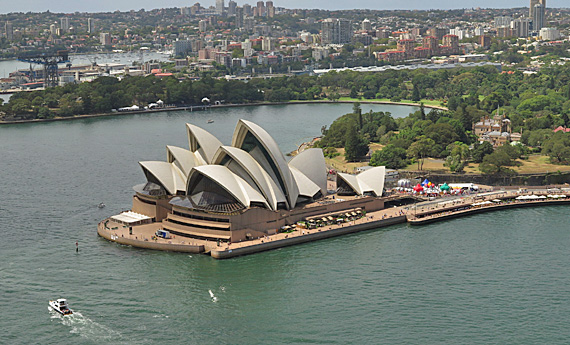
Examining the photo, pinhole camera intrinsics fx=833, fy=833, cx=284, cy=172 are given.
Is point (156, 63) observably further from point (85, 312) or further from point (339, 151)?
point (85, 312)

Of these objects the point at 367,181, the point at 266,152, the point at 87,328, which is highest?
the point at 266,152

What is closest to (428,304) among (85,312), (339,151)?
(85,312)

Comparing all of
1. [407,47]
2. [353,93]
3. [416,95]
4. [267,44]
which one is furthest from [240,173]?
[267,44]

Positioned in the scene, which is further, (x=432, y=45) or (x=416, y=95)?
(x=432, y=45)

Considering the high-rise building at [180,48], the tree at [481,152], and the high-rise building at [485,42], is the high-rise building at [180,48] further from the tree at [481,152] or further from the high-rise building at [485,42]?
the tree at [481,152]

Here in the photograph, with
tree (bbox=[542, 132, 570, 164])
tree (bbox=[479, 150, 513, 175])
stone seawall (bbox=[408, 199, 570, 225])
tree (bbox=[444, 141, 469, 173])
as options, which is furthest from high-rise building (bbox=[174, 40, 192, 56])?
stone seawall (bbox=[408, 199, 570, 225])

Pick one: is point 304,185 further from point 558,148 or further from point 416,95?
point 416,95

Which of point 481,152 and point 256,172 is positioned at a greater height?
point 256,172
